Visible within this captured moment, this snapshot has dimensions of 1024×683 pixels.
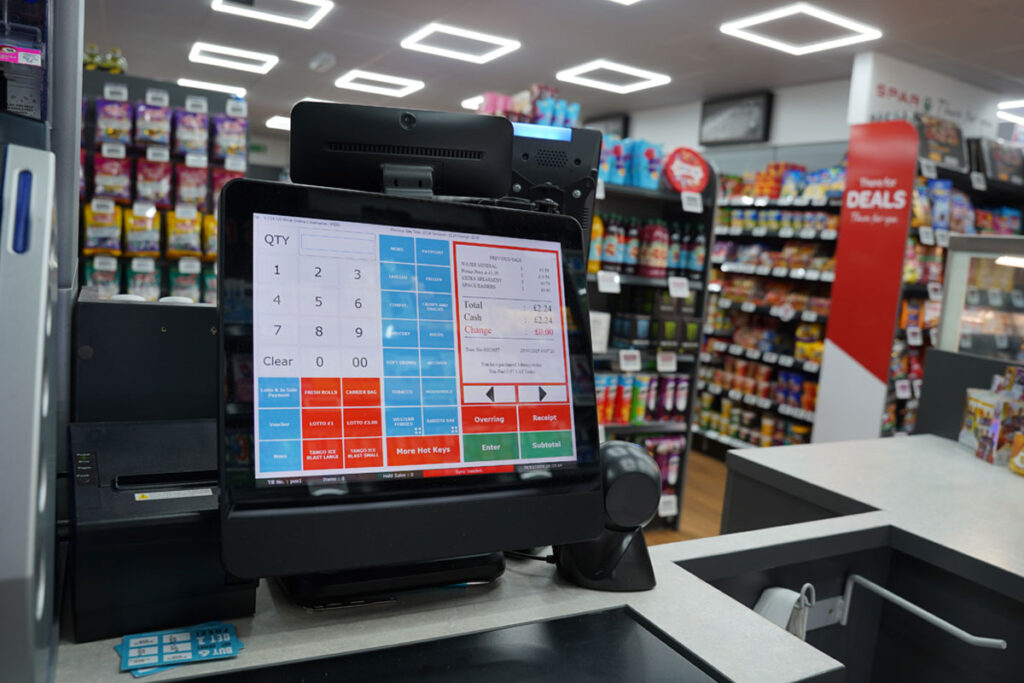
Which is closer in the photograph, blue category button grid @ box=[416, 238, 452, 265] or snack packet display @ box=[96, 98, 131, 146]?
blue category button grid @ box=[416, 238, 452, 265]

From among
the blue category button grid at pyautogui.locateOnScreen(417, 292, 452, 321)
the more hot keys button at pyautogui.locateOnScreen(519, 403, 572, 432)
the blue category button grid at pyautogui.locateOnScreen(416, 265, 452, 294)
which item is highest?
the blue category button grid at pyautogui.locateOnScreen(416, 265, 452, 294)

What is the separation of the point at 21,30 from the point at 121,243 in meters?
3.28

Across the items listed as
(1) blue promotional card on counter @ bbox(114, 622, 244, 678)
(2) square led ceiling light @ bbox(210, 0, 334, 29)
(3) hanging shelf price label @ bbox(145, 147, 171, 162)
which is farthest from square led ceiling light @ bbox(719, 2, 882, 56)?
(1) blue promotional card on counter @ bbox(114, 622, 244, 678)

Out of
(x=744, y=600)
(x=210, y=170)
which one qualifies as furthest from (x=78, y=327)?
(x=210, y=170)

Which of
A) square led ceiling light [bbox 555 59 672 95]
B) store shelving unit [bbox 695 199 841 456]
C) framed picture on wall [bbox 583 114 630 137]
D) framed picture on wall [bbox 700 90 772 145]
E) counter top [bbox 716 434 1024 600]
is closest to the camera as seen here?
counter top [bbox 716 434 1024 600]

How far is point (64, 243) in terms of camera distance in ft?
2.71

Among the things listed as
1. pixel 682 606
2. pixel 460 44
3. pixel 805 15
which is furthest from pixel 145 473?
pixel 460 44

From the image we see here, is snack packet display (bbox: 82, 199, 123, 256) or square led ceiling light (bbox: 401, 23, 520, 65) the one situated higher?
square led ceiling light (bbox: 401, 23, 520, 65)

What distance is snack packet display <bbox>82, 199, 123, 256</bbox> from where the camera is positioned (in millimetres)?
3609

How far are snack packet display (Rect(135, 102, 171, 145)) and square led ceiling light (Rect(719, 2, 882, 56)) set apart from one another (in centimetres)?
395

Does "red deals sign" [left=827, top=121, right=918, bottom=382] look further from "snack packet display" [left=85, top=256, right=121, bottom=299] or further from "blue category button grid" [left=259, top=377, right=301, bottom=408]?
"blue category button grid" [left=259, top=377, right=301, bottom=408]

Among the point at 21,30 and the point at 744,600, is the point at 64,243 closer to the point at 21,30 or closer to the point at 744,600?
the point at 21,30

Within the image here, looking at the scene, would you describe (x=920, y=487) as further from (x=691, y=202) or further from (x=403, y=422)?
(x=691, y=202)

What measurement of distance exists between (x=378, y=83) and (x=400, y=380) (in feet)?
28.4
